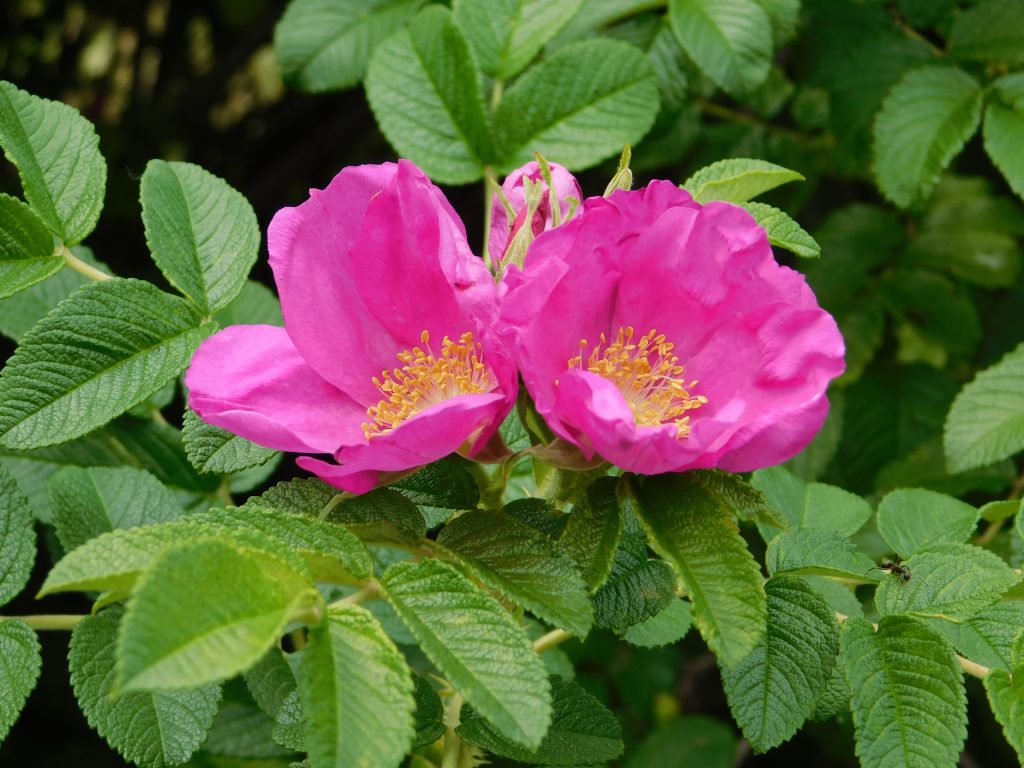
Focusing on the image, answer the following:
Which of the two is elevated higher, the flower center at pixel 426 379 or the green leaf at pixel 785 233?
the green leaf at pixel 785 233

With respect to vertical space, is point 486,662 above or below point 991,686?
above

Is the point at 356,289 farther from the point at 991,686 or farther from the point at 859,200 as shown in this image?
the point at 859,200

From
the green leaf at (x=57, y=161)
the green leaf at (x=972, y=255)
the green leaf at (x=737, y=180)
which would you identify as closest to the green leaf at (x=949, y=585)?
the green leaf at (x=737, y=180)

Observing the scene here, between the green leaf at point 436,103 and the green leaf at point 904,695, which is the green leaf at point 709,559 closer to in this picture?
the green leaf at point 904,695

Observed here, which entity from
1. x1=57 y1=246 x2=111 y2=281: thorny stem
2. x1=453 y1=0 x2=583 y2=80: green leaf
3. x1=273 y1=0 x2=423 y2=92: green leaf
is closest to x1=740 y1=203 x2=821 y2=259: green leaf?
x1=453 y1=0 x2=583 y2=80: green leaf

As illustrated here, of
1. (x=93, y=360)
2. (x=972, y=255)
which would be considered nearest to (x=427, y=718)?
(x=93, y=360)

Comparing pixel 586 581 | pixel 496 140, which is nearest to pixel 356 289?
pixel 586 581

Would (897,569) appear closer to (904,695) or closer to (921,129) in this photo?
(904,695)
